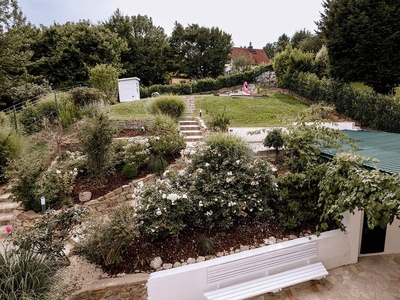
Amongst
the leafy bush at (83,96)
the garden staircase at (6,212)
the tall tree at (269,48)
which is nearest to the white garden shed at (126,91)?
the leafy bush at (83,96)

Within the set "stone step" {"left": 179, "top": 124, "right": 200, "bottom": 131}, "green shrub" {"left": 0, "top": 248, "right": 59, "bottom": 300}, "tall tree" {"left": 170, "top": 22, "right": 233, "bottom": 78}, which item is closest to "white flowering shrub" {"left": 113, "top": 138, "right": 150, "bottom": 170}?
"stone step" {"left": 179, "top": 124, "right": 200, "bottom": 131}

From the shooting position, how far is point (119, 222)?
4.18 metres

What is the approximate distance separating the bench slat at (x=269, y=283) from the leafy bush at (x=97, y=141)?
418 cm

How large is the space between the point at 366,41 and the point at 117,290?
14.8m

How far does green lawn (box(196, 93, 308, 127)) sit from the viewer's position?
40.0ft

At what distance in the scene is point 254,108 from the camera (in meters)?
14.0

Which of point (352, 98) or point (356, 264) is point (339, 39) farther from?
point (356, 264)

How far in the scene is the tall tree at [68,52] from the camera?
21422 mm

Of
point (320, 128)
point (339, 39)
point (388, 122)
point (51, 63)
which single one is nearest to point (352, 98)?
point (388, 122)

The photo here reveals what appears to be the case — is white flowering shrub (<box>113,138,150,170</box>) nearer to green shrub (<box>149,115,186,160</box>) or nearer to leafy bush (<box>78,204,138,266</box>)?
green shrub (<box>149,115,186,160</box>)

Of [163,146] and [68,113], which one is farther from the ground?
[68,113]

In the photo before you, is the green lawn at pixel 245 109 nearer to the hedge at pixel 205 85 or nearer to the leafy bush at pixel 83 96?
the leafy bush at pixel 83 96

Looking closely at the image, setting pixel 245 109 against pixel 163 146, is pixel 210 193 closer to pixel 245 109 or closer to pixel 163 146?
pixel 163 146

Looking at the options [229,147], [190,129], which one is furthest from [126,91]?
[229,147]
